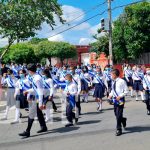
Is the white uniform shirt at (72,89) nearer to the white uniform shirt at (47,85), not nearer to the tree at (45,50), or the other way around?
the white uniform shirt at (47,85)

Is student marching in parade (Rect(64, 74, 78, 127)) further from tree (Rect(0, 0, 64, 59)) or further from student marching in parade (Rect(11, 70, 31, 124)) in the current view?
tree (Rect(0, 0, 64, 59))

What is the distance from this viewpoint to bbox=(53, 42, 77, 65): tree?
6206cm

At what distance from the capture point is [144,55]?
32812 millimetres

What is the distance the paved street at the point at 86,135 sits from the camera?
9.27 meters

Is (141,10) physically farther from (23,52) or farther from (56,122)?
(23,52)

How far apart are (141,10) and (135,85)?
12.8 m

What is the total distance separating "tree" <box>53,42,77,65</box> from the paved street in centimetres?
4804

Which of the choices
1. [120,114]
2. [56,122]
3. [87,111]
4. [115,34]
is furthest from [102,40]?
[120,114]

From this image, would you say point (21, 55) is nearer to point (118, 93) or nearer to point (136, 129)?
point (136, 129)

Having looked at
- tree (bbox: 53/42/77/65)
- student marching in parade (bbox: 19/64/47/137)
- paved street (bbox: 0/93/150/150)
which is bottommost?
paved street (bbox: 0/93/150/150)

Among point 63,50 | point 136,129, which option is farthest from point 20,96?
point 63,50

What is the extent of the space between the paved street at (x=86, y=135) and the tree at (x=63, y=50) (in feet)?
158

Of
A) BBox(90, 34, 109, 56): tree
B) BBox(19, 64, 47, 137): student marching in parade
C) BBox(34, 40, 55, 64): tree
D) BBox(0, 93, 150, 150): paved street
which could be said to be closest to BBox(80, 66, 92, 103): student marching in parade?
BBox(0, 93, 150, 150): paved street

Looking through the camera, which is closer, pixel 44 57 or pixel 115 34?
pixel 115 34
